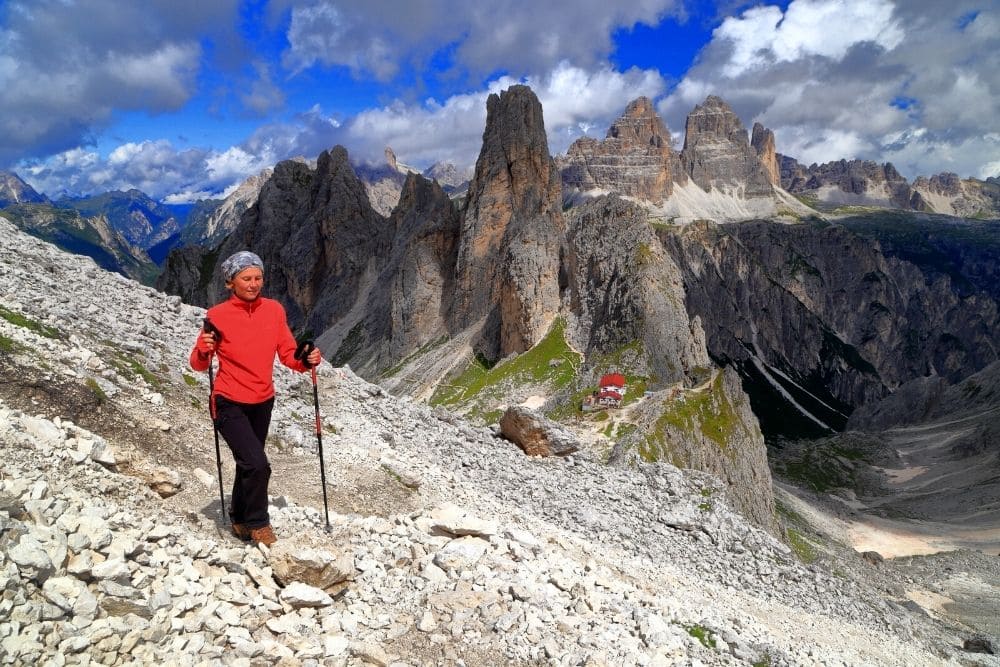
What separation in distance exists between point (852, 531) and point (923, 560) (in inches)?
405

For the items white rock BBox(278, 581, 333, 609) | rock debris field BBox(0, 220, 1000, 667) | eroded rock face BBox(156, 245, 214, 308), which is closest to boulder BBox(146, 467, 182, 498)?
rock debris field BBox(0, 220, 1000, 667)

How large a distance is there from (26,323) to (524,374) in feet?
162

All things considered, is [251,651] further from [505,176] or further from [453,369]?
[505,176]

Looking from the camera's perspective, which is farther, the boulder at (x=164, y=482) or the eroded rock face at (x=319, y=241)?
the eroded rock face at (x=319, y=241)

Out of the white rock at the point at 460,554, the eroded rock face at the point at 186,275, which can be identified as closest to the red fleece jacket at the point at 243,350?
the white rock at the point at 460,554

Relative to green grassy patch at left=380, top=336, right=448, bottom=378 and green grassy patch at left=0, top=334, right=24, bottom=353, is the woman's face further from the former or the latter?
green grassy patch at left=380, top=336, right=448, bottom=378

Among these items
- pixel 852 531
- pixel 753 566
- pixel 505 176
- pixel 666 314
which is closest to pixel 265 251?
pixel 505 176

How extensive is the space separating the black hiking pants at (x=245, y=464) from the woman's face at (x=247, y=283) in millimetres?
1473

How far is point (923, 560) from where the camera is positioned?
63.9m

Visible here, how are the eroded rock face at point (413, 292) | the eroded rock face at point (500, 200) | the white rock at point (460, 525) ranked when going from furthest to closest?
the eroded rock face at point (413, 292), the eroded rock face at point (500, 200), the white rock at point (460, 525)

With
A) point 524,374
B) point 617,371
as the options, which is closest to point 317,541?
point 617,371

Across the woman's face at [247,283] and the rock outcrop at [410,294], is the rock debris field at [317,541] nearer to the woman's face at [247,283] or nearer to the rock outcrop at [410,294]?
the woman's face at [247,283]

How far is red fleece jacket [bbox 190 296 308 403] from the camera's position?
8711mm

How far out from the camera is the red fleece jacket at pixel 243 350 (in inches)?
343
